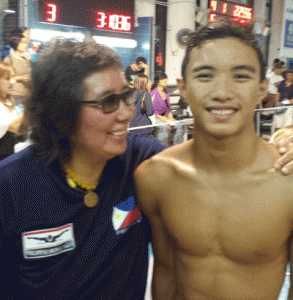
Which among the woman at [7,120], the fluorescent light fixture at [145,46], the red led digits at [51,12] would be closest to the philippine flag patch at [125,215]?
the woman at [7,120]

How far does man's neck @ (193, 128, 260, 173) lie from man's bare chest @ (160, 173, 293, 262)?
0.07 metres

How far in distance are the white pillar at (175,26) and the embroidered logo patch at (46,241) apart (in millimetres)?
8820

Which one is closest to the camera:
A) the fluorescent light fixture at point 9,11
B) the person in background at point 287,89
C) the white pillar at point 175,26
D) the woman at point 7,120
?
the woman at point 7,120

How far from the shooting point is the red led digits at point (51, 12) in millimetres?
Answer: 6844

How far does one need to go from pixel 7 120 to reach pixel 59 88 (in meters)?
1.70

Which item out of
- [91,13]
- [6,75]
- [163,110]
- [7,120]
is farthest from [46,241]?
[91,13]

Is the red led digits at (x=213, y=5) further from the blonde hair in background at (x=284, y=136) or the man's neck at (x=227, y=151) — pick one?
the man's neck at (x=227, y=151)

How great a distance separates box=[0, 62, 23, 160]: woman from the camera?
301cm

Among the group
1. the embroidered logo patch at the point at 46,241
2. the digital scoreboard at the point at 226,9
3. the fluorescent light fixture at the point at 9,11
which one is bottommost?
the embroidered logo patch at the point at 46,241

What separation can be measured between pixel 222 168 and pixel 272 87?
24.8 ft

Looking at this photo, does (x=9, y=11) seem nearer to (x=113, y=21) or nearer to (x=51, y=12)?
(x=51, y=12)

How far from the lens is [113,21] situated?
27.0 feet

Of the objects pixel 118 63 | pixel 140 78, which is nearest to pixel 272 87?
pixel 140 78

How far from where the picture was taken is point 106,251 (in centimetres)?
152
